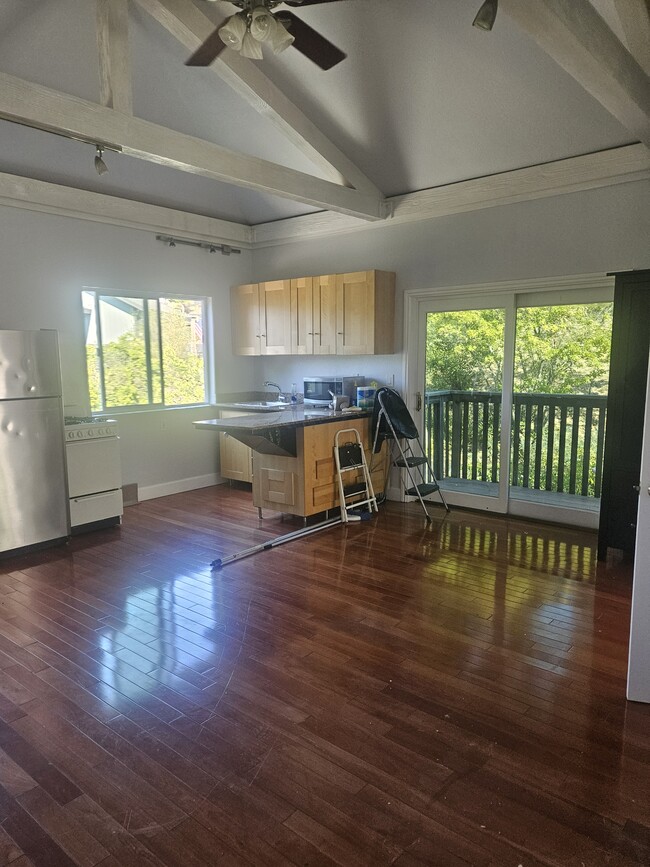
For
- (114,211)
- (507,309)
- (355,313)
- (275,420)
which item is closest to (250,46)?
(275,420)

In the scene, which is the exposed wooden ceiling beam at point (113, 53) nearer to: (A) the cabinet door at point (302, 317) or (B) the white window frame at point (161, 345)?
(B) the white window frame at point (161, 345)

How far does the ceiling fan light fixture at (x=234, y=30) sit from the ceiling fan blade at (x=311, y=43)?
0.60 feet

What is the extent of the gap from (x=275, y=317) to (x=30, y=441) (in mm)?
2884

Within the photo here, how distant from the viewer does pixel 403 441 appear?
565 centimetres

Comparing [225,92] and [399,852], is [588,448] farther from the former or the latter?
[225,92]

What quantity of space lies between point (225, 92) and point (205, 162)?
1.21 meters

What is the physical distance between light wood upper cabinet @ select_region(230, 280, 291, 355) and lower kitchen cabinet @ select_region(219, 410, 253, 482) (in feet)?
2.72

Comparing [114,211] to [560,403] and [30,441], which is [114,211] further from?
[560,403]

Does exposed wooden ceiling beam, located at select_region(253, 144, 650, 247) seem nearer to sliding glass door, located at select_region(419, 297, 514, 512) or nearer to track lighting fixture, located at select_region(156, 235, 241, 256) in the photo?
sliding glass door, located at select_region(419, 297, 514, 512)

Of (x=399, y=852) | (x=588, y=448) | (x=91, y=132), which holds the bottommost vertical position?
(x=399, y=852)

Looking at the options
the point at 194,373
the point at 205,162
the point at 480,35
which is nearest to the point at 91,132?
the point at 205,162

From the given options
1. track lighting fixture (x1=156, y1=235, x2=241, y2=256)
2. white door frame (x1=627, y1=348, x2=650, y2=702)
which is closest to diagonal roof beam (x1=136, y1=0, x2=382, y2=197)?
track lighting fixture (x1=156, y1=235, x2=241, y2=256)

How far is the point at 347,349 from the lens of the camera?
5.53m

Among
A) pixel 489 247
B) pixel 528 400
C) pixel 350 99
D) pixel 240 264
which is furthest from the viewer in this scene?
pixel 240 264
